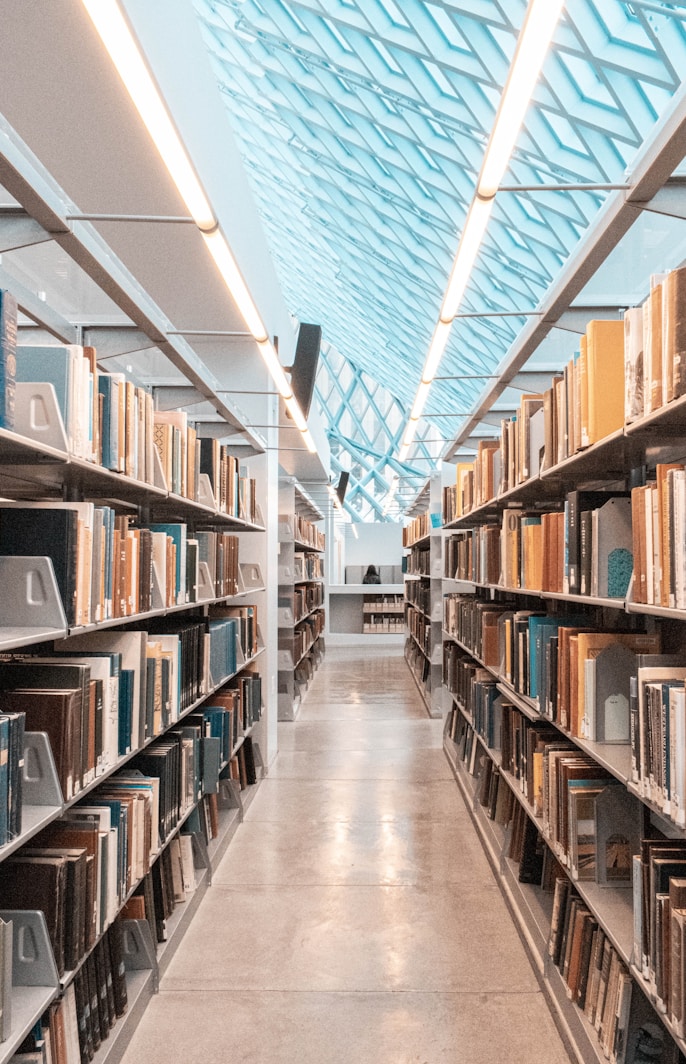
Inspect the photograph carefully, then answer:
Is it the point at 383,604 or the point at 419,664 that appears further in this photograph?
the point at 383,604

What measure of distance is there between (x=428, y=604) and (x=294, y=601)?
1.59 metres

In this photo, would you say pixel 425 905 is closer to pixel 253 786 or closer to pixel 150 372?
pixel 253 786

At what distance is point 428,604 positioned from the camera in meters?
8.99

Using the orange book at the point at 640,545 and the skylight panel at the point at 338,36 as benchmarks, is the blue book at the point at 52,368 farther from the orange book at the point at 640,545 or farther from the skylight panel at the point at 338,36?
the skylight panel at the point at 338,36

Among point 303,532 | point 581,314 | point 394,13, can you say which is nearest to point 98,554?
point 581,314

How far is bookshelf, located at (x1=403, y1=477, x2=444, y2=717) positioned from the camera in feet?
26.4

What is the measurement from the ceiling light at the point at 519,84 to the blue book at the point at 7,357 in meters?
1.18

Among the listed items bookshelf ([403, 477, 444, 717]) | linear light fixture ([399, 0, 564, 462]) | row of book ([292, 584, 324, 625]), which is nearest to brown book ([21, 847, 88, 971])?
linear light fixture ([399, 0, 564, 462])

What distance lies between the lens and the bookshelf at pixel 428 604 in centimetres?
805

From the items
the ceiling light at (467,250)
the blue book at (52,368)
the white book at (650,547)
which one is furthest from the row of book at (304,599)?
the white book at (650,547)

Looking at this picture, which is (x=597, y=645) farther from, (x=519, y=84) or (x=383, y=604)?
(x=383, y=604)

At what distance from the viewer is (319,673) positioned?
11688 millimetres

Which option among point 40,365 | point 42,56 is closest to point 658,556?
point 40,365

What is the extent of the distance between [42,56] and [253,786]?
4199mm
